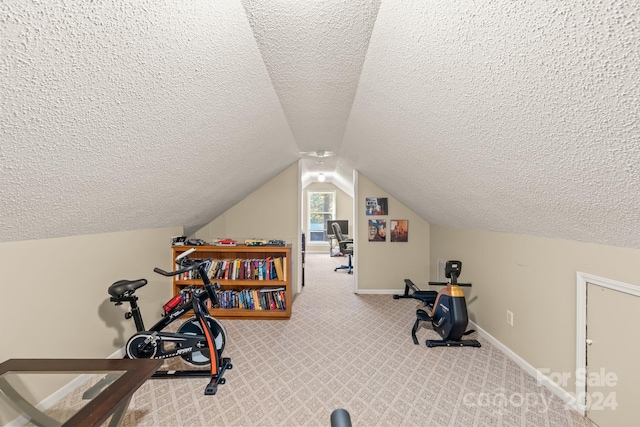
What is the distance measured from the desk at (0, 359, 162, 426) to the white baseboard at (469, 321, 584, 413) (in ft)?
8.56

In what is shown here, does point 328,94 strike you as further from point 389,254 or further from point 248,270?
point 389,254

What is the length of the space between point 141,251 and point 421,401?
9.44 ft

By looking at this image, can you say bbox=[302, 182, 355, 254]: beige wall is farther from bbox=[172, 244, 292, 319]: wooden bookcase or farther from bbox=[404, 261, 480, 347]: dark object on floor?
bbox=[404, 261, 480, 347]: dark object on floor

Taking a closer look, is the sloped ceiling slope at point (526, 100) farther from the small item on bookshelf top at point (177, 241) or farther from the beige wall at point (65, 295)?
the small item on bookshelf top at point (177, 241)

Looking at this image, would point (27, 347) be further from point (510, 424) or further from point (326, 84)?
point (510, 424)

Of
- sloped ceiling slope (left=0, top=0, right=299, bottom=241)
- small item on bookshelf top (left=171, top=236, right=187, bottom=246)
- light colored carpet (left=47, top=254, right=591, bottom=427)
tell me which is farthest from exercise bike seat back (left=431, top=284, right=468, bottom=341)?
small item on bookshelf top (left=171, top=236, right=187, bottom=246)

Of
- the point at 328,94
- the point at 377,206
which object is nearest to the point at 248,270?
the point at 377,206

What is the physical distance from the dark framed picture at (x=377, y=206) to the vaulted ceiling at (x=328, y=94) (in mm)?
2260

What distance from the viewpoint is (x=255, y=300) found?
11.1 feet

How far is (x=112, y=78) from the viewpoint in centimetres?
95

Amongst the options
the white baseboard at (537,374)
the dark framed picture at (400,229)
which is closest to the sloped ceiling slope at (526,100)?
the white baseboard at (537,374)

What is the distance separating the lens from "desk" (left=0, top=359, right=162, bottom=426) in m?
1.05

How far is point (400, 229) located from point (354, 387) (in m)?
2.81

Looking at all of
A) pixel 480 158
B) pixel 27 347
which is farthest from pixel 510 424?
pixel 27 347
